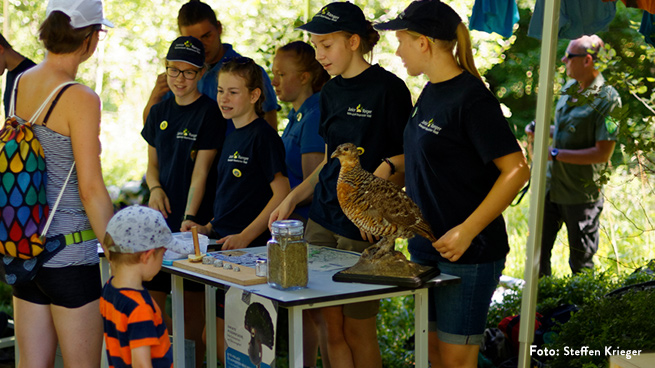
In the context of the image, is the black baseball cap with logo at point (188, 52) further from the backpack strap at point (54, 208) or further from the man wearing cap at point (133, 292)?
the man wearing cap at point (133, 292)

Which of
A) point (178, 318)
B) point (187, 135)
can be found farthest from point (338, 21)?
point (178, 318)

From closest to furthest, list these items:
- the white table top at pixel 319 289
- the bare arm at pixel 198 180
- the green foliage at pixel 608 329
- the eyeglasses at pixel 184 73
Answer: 1. the white table top at pixel 319 289
2. the green foliage at pixel 608 329
3. the bare arm at pixel 198 180
4. the eyeglasses at pixel 184 73

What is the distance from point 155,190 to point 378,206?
5.56ft

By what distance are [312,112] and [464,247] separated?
1.37 meters

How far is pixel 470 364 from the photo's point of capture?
275 centimetres

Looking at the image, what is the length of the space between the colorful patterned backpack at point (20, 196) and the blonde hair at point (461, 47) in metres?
1.43

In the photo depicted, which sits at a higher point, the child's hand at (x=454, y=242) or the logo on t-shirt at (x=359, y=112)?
the logo on t-shirt at (x=359, y=112)

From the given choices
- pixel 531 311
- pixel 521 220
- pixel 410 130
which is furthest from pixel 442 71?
pixel 521 220

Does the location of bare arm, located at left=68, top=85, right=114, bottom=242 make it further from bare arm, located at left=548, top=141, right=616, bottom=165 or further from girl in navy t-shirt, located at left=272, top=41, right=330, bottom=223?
bare arm, located at left=548, top=141, right=616, bottom=165

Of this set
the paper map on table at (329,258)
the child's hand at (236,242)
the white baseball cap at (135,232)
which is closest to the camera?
the white baseball cap at (135,232)

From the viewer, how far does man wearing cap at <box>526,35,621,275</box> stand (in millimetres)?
5039

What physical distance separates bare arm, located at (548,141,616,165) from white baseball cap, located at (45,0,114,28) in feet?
10.8

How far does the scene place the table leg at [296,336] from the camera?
8.32ft

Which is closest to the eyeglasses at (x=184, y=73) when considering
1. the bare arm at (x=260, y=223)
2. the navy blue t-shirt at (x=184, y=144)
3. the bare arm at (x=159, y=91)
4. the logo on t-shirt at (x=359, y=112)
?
the navy blue t-shirt at (x=184, y=144)
